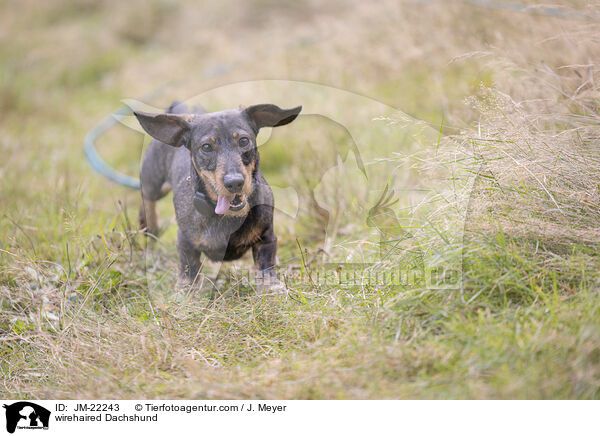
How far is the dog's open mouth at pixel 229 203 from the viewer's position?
304 cm

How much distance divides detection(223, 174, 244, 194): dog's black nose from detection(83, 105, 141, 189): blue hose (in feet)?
8.50

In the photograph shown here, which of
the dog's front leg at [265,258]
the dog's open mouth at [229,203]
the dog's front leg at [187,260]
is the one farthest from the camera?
the dog's front leg at [187,260]

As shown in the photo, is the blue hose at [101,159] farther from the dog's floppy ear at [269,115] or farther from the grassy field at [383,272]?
the dog's floppy ear at [269,115]

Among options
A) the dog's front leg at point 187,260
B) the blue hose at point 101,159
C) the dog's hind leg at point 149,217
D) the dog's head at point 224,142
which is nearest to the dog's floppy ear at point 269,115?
the dog's head at point 224,142

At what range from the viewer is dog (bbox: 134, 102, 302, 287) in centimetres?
306

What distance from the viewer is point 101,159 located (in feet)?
22.3

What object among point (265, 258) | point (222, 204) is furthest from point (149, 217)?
point (222, 204)

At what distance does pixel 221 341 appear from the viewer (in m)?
3.02

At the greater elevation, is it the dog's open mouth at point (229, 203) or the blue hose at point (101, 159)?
the dog's open mouth at point (229, 203)

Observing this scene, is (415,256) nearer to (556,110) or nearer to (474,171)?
(474,171)
